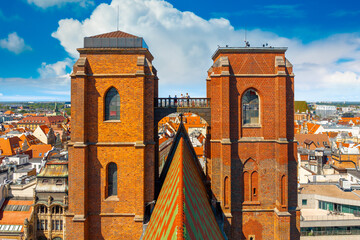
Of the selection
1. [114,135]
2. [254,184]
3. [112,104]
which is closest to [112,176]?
[114,135]

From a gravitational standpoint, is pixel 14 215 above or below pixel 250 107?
below

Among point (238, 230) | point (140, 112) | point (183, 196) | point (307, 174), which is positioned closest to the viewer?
point (183, 196)

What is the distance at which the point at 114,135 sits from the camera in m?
17.8

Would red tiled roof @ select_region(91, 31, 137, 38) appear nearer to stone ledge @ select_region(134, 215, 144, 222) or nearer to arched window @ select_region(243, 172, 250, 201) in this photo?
stone ledge @ select_region(134, 215, 144, 222)

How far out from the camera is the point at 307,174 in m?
45.6

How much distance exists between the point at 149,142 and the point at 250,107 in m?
7.88

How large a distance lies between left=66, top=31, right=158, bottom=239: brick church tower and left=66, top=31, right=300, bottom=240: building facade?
7cm

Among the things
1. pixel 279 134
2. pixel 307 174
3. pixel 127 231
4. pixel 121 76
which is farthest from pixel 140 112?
pixel 307 174

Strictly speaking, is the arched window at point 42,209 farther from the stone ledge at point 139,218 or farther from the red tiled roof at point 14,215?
the stone ledge at point 139,218

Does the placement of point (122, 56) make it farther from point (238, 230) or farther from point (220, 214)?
point (238, 230)

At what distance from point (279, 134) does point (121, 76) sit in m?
11.9

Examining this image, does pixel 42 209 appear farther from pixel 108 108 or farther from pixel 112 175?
pixel 108 108

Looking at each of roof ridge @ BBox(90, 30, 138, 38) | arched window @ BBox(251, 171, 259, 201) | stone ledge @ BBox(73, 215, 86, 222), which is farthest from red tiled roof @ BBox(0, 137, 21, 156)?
arched window @ BBox(251, 171, 259, 201)

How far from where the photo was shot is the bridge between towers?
1902cm
